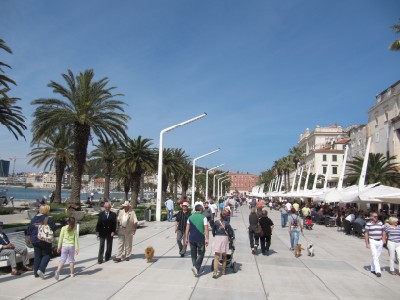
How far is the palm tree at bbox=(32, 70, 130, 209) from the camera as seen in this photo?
87.8 feet

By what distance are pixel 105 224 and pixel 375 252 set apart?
6.96m

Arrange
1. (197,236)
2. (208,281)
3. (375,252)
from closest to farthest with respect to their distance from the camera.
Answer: (208,281), (197,236), (375,252)

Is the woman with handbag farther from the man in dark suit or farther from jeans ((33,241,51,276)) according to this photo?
the man in dark suit

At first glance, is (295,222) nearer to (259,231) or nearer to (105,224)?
(259,231)

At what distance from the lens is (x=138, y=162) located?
40.2 meters

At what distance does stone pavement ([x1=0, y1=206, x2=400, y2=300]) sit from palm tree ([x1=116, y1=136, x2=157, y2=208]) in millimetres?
27596

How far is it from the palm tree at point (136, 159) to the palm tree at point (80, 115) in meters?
11.3

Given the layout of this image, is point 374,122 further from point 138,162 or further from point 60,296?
point 60,296

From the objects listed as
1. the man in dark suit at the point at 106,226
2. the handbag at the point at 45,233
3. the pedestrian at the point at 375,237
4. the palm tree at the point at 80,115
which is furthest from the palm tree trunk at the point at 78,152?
the pedestrian at the point at 375,237

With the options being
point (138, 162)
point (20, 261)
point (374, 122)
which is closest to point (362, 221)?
point (20, 261)

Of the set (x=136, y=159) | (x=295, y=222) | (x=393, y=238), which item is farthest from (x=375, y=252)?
(x=136, y=159)

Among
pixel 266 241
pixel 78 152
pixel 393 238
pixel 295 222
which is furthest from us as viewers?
pixel 78 152

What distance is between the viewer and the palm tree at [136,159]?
3994cm

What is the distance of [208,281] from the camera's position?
851 cm
